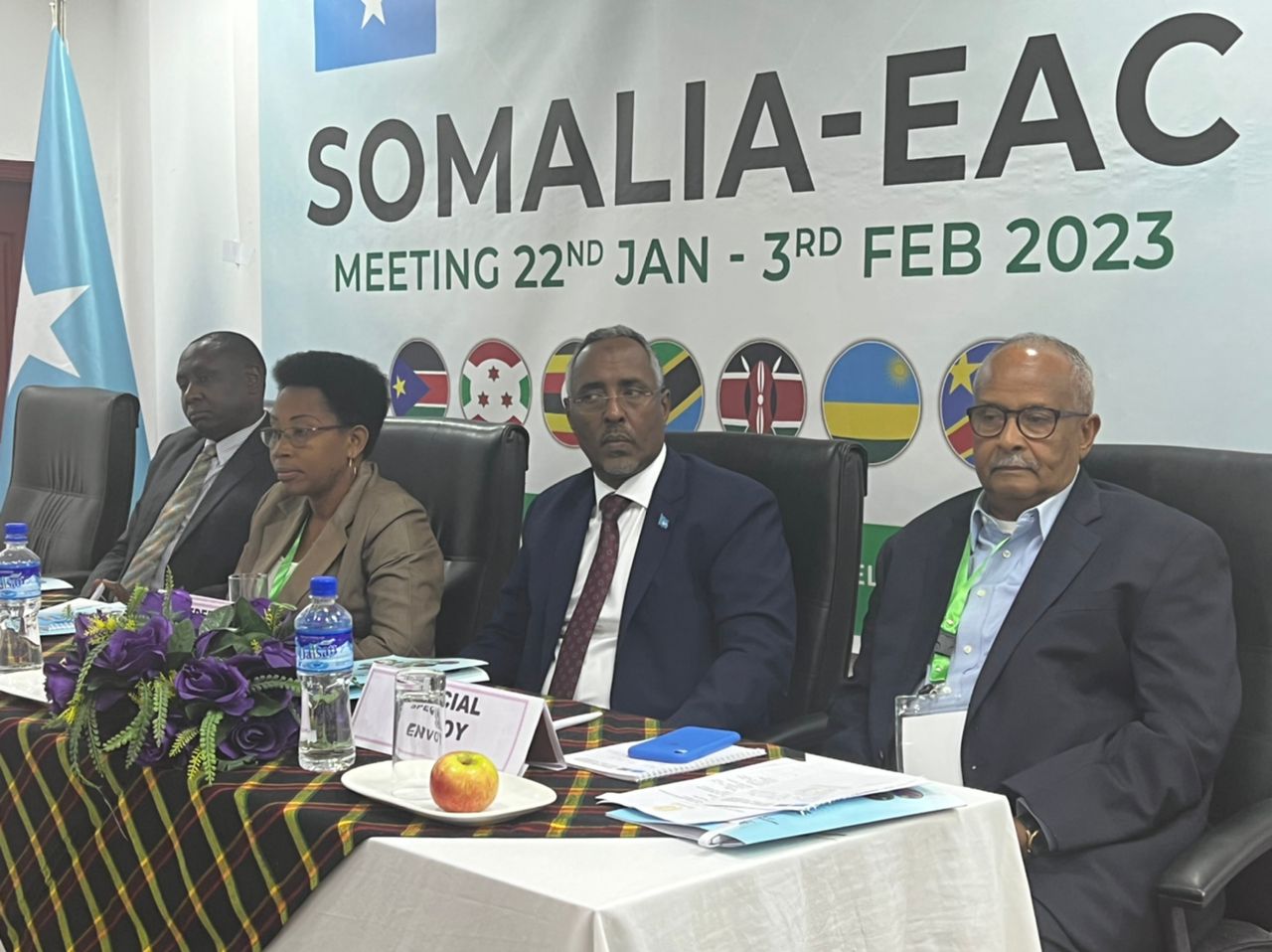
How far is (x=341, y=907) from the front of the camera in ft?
4.93

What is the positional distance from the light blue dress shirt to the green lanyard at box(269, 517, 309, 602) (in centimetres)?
123

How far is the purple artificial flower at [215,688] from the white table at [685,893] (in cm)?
30

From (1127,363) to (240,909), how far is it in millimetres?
2019

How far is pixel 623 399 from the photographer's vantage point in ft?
8.69

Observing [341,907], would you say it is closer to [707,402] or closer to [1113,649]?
[1113,649]

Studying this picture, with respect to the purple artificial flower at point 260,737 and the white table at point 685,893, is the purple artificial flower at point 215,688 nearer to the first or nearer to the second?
the purple artificial flower at point 260,737

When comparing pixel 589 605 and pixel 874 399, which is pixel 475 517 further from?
pixel 874 399

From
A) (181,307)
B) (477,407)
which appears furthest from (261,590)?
(181,307)

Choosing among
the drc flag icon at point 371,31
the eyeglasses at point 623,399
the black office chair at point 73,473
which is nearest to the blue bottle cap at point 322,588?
the eyeglasses at point 623,399

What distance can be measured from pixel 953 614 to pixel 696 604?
46 centimetres

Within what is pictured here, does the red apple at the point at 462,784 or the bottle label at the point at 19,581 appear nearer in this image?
the red apple at the point at 462,784

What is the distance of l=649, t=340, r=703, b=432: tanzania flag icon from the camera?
3621 mm

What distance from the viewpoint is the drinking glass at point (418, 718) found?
169 cm

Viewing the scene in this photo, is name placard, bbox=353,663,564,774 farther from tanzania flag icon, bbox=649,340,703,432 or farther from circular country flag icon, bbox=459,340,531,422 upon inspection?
circular country flag icon, bbox=459,340,531,422
